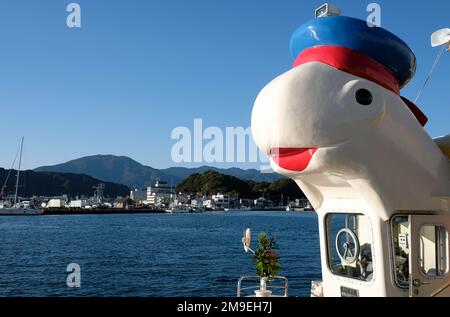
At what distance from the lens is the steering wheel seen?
9352 mm

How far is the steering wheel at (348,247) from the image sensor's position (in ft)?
30.7

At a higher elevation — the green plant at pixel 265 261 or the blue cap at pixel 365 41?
the blue cap at pixel 365 41

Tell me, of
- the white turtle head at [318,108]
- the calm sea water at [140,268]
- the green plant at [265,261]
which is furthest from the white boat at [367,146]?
the calm sea water at [140,268]

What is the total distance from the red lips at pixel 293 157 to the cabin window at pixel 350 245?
1.86 m

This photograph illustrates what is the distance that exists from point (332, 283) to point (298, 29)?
5.01 meters

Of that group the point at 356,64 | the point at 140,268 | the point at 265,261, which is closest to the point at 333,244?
the point at 265,261

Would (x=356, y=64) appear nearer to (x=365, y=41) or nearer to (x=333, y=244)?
(x=365, y=41)

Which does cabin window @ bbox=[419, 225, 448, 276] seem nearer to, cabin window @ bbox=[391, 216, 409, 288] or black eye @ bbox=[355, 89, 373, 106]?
cabin window @ bbox=[391, 216, 409, 288]

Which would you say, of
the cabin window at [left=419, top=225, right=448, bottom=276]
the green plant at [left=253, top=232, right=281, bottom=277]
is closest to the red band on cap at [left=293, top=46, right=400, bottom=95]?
the cabin window at [left=419, top=225, right=448, bottom=276]

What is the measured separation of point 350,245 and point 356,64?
3.65 m

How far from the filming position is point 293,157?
830 centimetres

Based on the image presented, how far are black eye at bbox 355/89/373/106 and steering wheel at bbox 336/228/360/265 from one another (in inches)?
115

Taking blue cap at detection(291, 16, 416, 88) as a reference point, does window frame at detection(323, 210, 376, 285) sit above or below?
below

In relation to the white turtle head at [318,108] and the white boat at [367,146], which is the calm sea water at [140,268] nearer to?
the white boat at [367,146]
